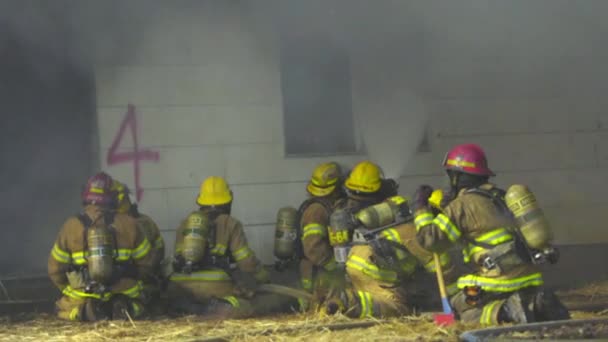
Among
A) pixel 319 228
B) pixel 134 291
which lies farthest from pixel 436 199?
pixel 134 291

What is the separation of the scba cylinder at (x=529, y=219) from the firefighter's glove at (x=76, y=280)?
10.2ft

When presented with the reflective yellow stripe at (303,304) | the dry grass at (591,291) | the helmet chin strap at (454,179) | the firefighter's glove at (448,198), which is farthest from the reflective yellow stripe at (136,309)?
the dry grass at (591,291)

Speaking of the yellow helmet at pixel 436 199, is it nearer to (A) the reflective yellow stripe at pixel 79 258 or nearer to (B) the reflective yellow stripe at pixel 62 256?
(A) the reflective yellow stripe at pixel 79 258

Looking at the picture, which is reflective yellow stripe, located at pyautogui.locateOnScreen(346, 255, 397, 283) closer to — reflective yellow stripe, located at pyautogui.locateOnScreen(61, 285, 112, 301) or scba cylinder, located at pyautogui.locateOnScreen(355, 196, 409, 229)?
scba cylinder, located at pyautogui.locateOnScreen(355, 196, 409, 229)

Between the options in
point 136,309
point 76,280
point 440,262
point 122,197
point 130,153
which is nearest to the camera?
point 440,262

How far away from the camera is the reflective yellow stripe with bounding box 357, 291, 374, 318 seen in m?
6.54

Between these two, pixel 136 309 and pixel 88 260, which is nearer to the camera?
pixel 88 260

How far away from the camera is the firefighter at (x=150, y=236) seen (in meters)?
7.30

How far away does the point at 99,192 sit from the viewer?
691 centimetres

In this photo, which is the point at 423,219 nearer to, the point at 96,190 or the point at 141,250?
the point at 141,250

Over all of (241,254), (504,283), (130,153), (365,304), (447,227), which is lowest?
(365,304)

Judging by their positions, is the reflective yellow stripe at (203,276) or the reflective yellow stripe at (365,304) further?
the reflective yellow stripe at (203,276)

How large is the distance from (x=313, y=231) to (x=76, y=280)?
181 cm

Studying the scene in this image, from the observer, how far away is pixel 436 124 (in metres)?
8.70
